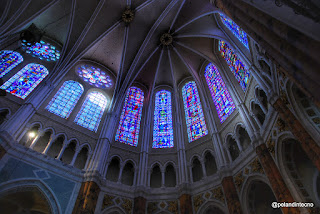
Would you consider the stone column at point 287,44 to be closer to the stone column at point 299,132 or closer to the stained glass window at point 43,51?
the stone column at point 299,132

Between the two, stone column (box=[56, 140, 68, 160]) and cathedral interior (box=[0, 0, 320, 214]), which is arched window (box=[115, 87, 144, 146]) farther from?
stone column (box=[56, 140, 68, 160])

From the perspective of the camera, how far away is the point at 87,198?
481 inches

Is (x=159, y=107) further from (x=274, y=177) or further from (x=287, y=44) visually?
(x=287, y=44)

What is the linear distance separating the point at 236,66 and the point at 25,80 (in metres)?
14.8

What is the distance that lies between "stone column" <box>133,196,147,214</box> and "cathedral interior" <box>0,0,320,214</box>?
0.27ft

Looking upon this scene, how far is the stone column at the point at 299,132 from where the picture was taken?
7886mm


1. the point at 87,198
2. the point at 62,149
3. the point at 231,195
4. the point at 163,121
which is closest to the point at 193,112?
the point at 163,121

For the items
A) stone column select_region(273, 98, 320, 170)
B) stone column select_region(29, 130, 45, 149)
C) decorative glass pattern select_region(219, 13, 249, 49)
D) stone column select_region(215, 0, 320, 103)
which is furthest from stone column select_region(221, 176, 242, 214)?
stone column select_region(29, 130, 45, 149)

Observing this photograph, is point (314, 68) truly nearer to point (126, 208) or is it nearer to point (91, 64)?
point (126, 208)

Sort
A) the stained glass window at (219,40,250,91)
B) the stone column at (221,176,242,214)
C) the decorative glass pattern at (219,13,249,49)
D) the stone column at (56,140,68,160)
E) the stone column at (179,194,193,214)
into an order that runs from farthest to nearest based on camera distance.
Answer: the stained glass window at (219,40,250,91) → the decorative glass pattern at (219,13,249,49) → the stone column at (56,140,68,160) → the stone column at (179,194,193,214) → the stone column at (221,176,242,214)

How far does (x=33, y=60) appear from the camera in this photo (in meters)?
17.7

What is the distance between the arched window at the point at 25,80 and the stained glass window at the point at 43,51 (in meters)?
1.30

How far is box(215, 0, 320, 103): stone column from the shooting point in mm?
5398

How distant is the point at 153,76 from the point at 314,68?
1847 centimetres
